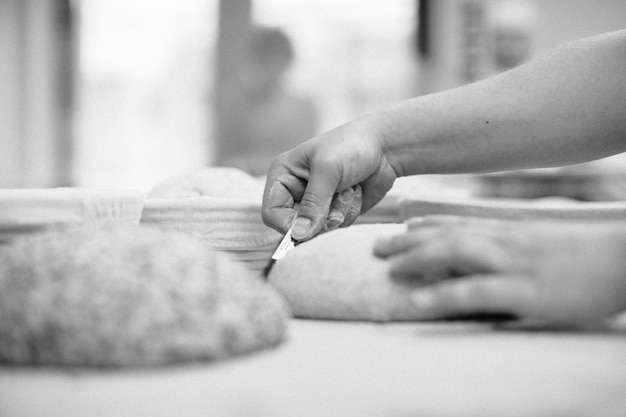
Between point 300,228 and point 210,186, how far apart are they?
0.15m

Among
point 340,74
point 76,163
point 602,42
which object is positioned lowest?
point 76,163

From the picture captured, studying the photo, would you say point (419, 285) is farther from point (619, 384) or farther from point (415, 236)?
point (619, 384)

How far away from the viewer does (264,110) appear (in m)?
4.65

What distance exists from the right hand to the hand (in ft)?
0.95

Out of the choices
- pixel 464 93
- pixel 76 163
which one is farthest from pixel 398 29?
pixel 464 93

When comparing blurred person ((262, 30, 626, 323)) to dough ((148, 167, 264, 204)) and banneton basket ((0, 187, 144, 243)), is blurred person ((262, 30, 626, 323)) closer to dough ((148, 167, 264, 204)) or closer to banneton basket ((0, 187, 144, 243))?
dough ((148, 167, 264, 204))

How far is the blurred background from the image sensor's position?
488cm

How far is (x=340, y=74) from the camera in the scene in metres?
5.28

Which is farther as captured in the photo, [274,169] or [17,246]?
[274,169]

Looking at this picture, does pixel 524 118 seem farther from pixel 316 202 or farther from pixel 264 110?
pixel 264 110

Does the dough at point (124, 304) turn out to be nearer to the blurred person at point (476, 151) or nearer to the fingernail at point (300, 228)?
the blurred person at point (476, 151)

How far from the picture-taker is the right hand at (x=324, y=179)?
0.82 meters

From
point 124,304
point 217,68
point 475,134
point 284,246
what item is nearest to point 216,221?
point 284,246

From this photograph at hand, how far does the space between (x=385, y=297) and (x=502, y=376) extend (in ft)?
0.65
